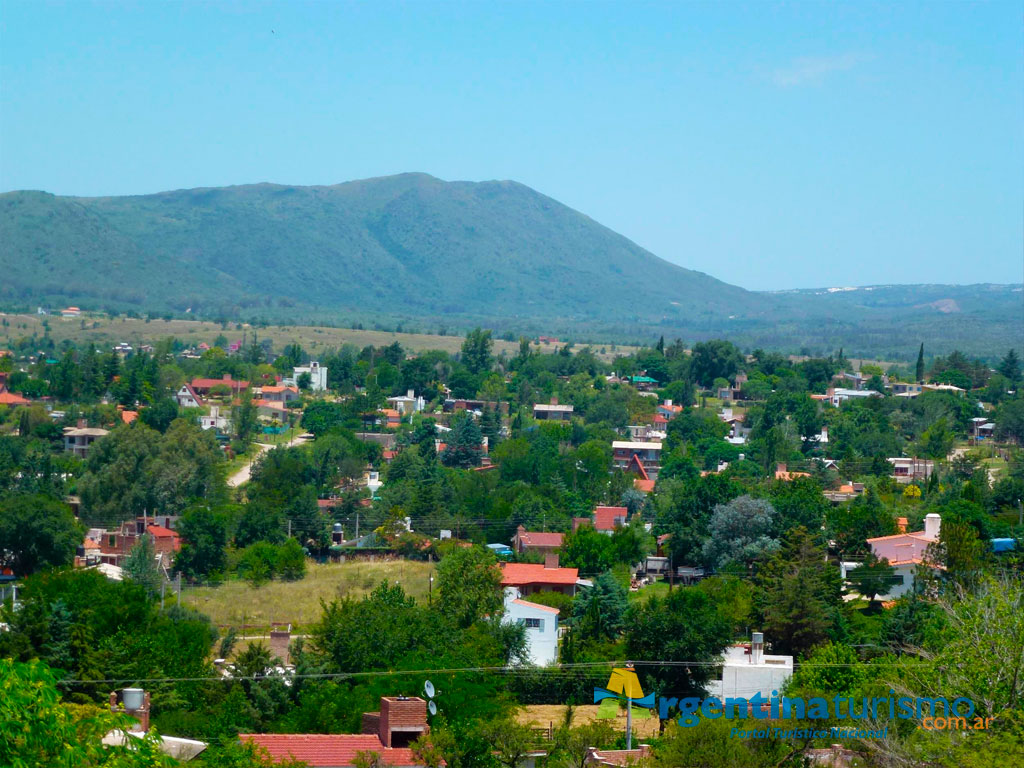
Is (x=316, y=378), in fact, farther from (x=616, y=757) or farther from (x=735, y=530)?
(x=616, y=757)

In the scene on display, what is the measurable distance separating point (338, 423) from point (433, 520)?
17.7 m

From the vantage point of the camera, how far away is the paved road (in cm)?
4450

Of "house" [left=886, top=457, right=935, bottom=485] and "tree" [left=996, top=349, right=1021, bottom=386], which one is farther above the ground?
"tree" [left=996, top=349, right=1021, bottom=386]

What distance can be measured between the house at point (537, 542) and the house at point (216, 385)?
31.2 meters

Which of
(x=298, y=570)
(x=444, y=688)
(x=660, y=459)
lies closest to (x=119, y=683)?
(x=444, y=688)

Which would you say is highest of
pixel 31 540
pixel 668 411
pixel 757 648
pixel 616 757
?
pixel 616 757

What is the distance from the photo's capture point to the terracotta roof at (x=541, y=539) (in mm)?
34562

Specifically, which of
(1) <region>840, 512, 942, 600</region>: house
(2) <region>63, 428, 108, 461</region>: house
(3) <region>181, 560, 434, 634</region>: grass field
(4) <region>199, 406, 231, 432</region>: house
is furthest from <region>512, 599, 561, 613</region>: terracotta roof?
(4) <region>199, 406, 231, 432</region>: house

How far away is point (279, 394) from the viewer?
64500mm

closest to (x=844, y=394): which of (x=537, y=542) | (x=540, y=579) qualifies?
(x=537, y=542)

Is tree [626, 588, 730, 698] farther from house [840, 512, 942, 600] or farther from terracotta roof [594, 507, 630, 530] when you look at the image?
terracotta roof [594, 507, 630, 530]

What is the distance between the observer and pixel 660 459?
51.2 meters

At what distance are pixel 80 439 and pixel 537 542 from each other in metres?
20.7

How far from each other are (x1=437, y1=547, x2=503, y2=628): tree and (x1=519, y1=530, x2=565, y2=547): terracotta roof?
228 inches
